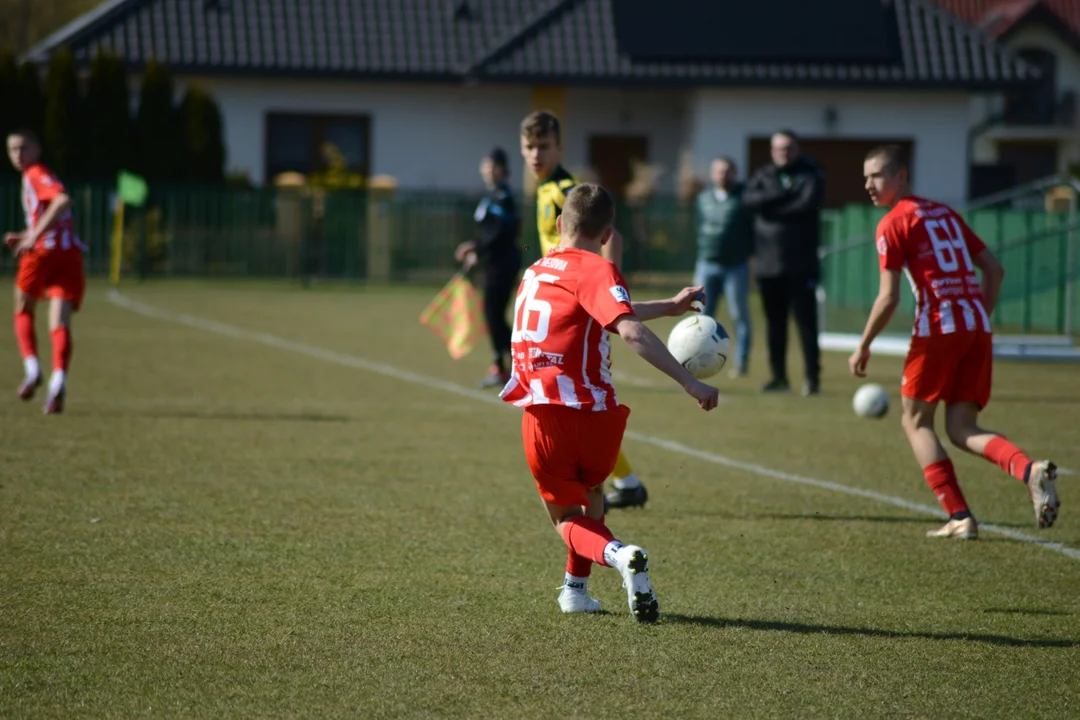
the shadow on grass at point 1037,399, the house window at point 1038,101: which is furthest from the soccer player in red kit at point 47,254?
the house window at point 1038,101

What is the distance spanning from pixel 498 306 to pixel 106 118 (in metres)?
19.0

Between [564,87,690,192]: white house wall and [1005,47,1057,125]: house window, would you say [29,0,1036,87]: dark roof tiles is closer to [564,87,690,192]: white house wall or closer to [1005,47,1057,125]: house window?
[564,87,690,192]: white house wall

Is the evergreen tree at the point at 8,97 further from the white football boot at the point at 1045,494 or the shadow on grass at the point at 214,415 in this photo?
the white football boot at the point at 1045,494

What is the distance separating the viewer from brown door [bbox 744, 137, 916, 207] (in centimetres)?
3453

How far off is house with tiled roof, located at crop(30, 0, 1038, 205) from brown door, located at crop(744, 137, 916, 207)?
0.05m

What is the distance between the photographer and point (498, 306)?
13.6 meters

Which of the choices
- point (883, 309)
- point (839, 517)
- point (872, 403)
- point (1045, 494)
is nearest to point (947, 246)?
point (883, 309)

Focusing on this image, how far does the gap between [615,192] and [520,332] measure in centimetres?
3035

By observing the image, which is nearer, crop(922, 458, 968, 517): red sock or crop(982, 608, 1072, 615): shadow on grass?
crop(982, 608, 1072, 615): shadow on grass

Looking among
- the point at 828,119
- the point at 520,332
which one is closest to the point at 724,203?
the point at 520,332

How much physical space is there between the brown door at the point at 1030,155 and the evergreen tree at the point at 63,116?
33669 millimetres

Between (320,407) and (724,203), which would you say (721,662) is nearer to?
(320,407)

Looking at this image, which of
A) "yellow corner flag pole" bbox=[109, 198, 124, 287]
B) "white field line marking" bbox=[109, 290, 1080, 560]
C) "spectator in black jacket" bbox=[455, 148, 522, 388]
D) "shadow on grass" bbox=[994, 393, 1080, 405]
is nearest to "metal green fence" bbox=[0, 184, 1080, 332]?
"yellow corner flag pole" bbox=[109, 198, 124, 287]

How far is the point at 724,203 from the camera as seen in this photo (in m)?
14.7
